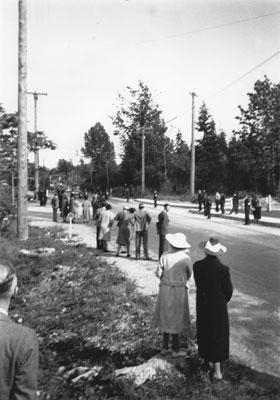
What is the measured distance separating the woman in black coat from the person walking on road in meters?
0.44

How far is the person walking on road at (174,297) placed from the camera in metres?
5.43

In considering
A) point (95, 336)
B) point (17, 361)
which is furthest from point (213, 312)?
point (17, 361)

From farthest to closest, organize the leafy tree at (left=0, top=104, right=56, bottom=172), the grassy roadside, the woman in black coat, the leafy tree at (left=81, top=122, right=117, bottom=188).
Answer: the leafy tree at (left=81, top=122, right=117, bottom=188) → the leafy tree at (left=0, top=104, right=56, bottom=172) → the woman in black coat → the grassy roadside

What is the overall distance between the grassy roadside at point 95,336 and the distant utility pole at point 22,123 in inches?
101

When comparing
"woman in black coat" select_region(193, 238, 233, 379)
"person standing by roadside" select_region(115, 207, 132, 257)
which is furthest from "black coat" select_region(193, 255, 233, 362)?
"person standing by roadside" select_region(115, 207, 132, 257)

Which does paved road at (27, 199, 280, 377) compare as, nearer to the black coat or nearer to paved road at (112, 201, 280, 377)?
paved road at (112, 201, 280, 377)

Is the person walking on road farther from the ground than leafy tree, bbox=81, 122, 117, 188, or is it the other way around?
leafy tree, bbox=81, 122, 117, 188

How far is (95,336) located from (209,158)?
71720mm

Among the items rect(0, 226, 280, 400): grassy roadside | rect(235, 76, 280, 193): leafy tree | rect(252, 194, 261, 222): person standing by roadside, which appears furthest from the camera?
rect(235, 76, 280, 193): leafy tree

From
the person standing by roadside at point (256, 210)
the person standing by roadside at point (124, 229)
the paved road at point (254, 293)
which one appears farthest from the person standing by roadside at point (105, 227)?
the person standing by roadside at point (256, 210)

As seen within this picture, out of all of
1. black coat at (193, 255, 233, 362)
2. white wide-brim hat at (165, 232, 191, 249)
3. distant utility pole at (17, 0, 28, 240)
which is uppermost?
distant utility pole at (17, 0, 28, 240)

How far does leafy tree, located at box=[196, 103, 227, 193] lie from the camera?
64.5 metres

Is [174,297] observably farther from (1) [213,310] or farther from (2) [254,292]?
(2) [254,292]

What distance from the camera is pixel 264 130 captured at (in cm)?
5075
